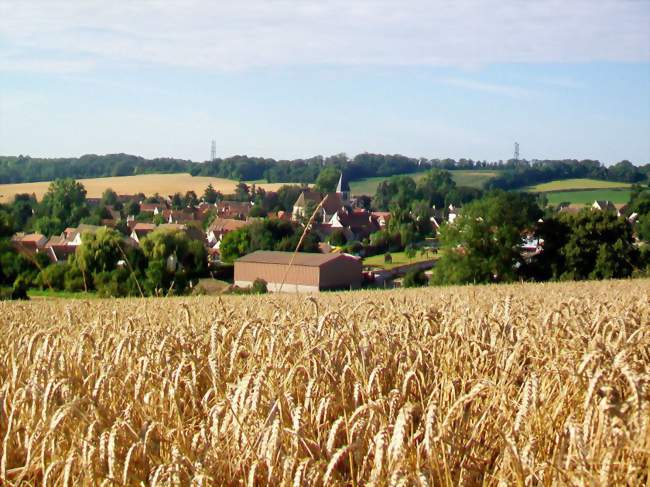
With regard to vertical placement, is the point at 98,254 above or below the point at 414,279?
above

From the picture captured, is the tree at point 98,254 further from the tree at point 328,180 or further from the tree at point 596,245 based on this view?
the tree at point 328,180

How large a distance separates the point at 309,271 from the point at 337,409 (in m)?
43.1

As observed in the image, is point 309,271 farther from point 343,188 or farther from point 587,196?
point 343,188

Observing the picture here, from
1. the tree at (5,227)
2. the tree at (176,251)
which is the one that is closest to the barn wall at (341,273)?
the tree at (176,251)

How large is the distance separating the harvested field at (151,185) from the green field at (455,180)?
14136 mm

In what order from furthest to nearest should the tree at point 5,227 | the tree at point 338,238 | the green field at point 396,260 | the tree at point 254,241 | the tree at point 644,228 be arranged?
the tree at point 338,238 → the tree at point 254,241 → the green field at point 396,260 → the tree at point 644,228 → the tree at point 5,227

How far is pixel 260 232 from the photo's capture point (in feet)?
203

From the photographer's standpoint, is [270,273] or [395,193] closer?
→ [270,273]

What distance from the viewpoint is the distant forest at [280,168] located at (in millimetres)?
130250

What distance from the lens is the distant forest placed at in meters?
130

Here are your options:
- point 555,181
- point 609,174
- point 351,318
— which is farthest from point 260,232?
point 609,174

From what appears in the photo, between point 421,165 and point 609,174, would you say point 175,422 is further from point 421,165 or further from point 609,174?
point 421,165

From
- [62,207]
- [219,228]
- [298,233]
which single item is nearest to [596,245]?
[298,233]

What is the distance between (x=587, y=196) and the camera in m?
107
